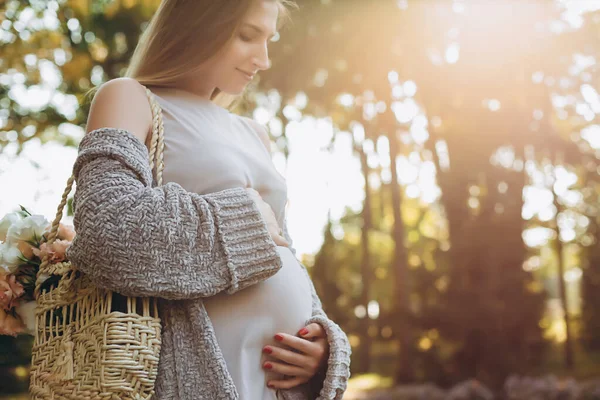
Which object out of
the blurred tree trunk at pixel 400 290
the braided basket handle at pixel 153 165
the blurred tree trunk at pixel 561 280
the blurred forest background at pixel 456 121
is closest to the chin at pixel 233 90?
the braided basket handle at pixel 153 165

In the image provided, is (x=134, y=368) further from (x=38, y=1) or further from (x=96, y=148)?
(x=38, y=1)

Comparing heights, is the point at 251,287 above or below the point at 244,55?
below

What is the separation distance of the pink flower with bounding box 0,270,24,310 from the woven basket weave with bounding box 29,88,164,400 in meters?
0.16

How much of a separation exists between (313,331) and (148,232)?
52 centimetres

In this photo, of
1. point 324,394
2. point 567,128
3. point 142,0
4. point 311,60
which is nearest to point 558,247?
point 567,128

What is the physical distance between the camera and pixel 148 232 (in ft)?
4.31

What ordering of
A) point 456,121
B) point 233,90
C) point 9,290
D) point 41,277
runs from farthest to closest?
point 456,121 < point 233,90 < point 9,290 < point 41,277

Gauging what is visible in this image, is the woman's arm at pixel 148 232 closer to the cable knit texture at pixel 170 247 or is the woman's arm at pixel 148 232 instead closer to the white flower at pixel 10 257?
the cable knit texture at pixel 170 247

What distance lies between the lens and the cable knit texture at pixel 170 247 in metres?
1.30

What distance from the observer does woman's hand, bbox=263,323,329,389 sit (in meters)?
1.52

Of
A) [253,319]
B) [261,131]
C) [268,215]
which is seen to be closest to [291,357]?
[253,319]

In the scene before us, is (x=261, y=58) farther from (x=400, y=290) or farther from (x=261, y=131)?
(x=400, y=290)

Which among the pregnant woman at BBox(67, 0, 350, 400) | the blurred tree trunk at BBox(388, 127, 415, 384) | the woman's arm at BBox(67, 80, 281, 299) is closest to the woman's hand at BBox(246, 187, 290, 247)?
the pregnant woman at BBox(67, 0, 350, 400)

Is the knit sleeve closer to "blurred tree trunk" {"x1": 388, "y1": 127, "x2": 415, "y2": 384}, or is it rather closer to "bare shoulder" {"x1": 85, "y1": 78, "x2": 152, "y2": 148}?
"bare shoulder" {"x1": 85, "y1": 78, "x2": 152, "y2": 148}
